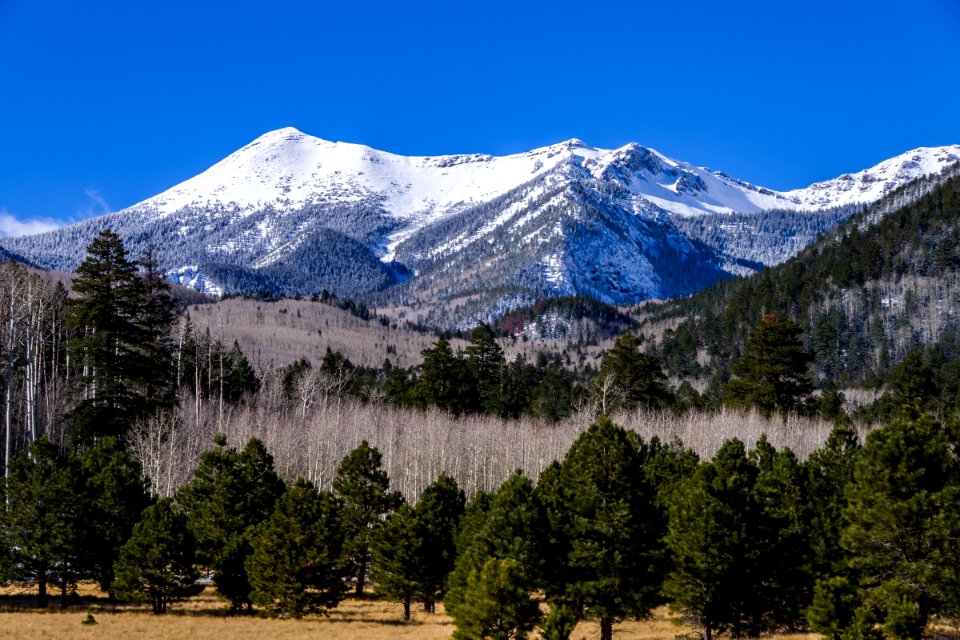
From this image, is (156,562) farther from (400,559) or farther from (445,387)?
(445,387)

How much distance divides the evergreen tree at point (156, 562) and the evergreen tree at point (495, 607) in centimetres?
1665

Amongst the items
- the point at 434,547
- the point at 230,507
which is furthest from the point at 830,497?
the point at 230,507

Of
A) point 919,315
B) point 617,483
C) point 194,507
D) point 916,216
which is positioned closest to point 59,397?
point 194,507

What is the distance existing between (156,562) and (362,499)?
482 inches

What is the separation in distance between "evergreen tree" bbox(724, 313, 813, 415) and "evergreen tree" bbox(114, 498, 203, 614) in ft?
151

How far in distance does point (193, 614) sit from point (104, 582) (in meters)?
5.49

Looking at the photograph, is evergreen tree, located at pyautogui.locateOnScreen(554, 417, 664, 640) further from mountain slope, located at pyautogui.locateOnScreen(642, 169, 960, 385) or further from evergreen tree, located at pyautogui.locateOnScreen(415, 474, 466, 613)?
mountain slope, located at pyautogui.locateOnScreen(642, 169, 960, 385)

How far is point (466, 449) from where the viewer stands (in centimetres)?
8281

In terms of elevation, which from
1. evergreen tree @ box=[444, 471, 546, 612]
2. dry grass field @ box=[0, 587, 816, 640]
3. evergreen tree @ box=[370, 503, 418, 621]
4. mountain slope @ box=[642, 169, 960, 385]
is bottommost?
dry grass field @ box=[0, 587, 816, 640]

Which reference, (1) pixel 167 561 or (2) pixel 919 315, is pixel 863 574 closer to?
(1) pixel 167 561

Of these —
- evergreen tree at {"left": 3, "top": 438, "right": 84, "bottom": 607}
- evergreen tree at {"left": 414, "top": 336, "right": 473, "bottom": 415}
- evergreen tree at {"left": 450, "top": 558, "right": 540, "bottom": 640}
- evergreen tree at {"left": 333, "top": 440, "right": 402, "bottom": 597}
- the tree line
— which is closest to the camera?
evergreen tree at {"left": 450, "top": 558, "right": 540, "bottom": 640}

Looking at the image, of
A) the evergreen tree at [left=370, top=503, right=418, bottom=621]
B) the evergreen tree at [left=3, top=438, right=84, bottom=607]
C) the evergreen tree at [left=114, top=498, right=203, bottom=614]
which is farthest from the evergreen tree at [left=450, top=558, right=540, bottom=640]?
the evergreen tree at [left=3, top=438, right=84, bottom=607]

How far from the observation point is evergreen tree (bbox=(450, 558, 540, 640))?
2950 cm

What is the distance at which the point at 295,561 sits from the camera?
39.9 metres
